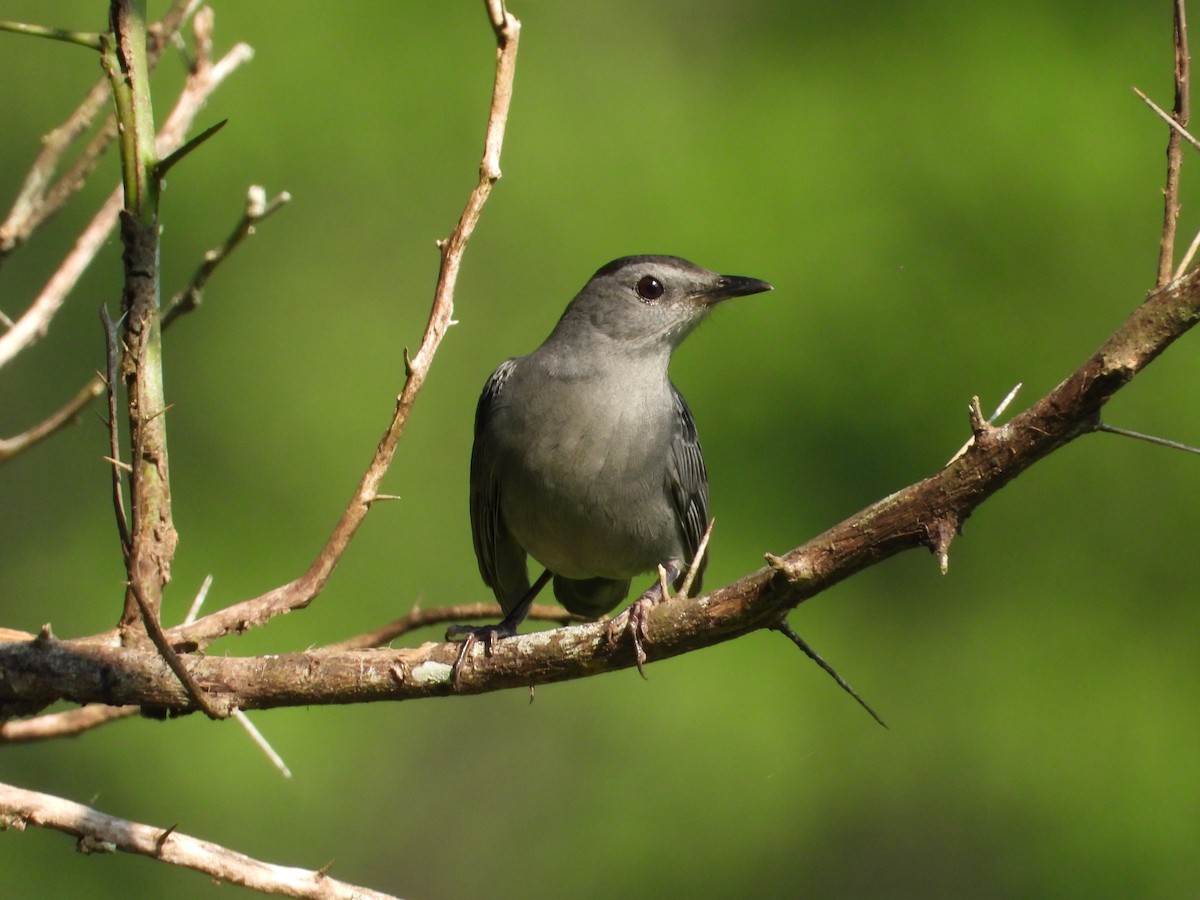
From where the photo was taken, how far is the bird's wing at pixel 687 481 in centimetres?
468

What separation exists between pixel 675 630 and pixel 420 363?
32.4 inches

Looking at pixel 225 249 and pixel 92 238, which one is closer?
pixel 225 249

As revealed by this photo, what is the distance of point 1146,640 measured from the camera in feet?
31.9

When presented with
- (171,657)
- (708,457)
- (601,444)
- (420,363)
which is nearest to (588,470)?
(601,444)

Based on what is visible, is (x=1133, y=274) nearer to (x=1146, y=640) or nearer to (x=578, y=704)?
(x=1146, y=640)

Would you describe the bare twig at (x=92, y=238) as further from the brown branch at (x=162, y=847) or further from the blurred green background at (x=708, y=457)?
the blurred green background at (x=708, y=457)

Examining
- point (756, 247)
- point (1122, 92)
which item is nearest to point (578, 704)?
point (756, 247)

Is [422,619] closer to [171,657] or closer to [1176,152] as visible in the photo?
[171,657]

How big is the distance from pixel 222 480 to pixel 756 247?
164 inches

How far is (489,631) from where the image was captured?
375cm

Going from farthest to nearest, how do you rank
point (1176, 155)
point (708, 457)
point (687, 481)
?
point (708, 457), point (687, 481), point (1176, 155)

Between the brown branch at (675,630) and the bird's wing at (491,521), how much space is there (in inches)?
66.2

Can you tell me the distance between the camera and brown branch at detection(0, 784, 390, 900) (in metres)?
2.57

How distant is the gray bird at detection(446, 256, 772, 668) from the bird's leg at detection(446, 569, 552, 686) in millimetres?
17
